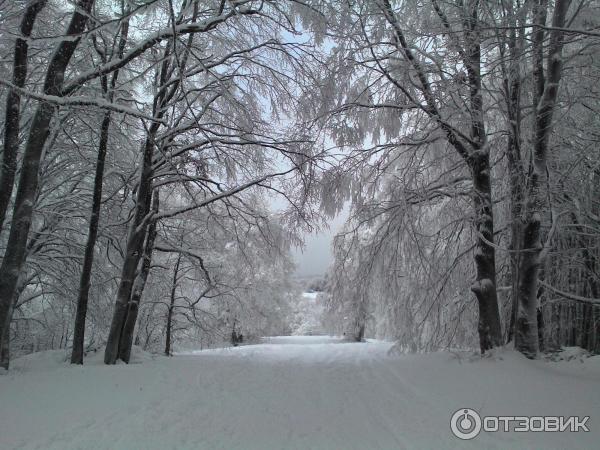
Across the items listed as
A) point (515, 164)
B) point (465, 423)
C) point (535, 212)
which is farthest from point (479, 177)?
point (465, 423)

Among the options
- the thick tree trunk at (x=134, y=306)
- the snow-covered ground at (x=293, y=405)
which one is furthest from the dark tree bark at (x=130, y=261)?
the snow-covered ground at (x=293, y=405)

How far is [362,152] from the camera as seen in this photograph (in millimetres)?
8836

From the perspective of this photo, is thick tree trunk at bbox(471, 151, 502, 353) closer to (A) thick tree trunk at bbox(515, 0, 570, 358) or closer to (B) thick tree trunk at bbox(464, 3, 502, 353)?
(B) thick tree trunk at bbox(464, 3, 502, 353)

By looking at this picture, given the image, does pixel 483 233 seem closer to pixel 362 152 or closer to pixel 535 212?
pixel 535 212

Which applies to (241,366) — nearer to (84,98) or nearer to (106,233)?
(106,233)

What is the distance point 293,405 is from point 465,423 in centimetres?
221

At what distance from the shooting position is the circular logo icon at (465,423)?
4207 mm

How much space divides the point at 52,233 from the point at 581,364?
11.7 metres

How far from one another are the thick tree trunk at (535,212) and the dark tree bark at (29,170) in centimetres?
709

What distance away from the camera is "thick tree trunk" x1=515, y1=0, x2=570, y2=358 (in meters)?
6.57

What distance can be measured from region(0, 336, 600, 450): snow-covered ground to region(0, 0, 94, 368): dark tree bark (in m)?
1.46

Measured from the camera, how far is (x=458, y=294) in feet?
32.2

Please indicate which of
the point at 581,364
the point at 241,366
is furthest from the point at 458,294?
the point at 241,366

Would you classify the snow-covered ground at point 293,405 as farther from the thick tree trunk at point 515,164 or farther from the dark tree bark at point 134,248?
the thick tree trunk at point 515,164
